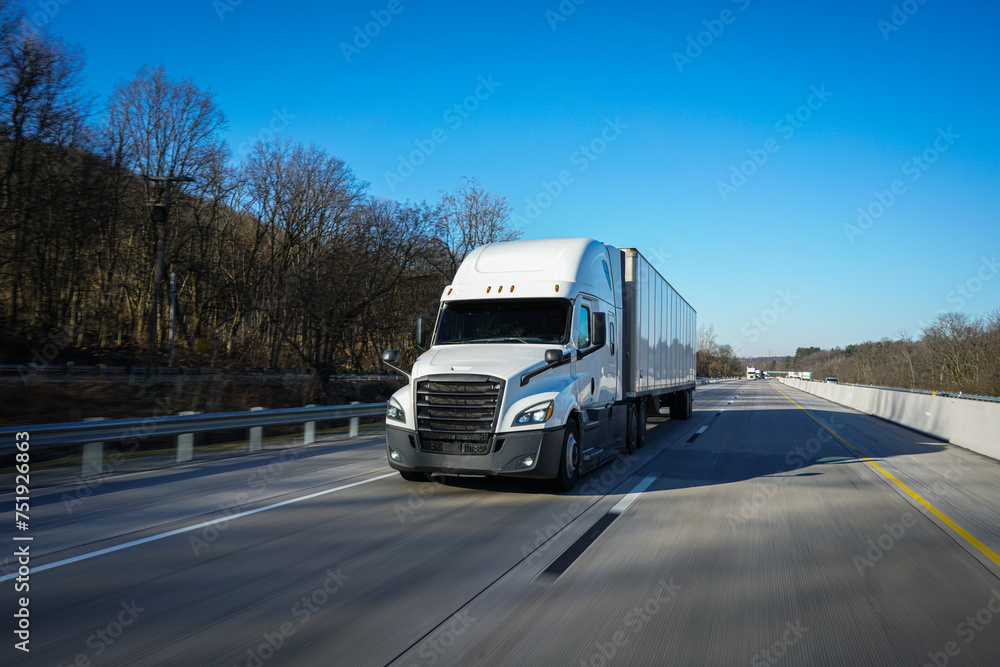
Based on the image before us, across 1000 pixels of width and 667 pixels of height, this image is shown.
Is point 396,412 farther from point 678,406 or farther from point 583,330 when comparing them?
point 678,406

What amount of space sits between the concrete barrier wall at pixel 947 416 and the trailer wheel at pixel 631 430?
25.3ft

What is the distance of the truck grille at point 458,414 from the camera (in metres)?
8.20

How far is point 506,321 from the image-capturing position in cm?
988

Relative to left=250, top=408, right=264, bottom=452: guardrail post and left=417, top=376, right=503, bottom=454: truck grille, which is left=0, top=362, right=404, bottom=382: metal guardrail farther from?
left=417, top=376, right=503, bottom=454: truck grille

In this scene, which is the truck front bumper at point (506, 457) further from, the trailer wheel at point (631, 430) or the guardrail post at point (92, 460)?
the guardrail post at point (92, 460)

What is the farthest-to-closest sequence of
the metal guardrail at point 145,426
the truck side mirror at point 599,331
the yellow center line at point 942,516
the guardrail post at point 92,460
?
the guardrail post at point 92,460, the truck side mirror at point 599,331, the metal guardrail at point 145,426, the yellow center line at point 942,516

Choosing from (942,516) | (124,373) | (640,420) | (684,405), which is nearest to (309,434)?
(640,420)

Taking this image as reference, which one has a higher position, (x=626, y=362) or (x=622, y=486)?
(x=626, y=362)

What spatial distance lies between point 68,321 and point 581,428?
38735 millimetres

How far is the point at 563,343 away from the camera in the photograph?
9398 mm

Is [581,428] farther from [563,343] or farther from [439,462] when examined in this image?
[439,462]

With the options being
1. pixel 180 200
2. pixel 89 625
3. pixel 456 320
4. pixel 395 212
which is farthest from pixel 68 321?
pixel 89 625

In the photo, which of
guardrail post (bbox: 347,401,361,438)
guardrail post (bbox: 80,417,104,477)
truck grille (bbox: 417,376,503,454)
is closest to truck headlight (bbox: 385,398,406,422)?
truck grille (bbox: 417,376,503,454)

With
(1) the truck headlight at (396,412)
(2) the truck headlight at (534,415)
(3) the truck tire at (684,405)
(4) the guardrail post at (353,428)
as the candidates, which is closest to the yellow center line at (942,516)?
(2) the truck headlight at (534,415)
